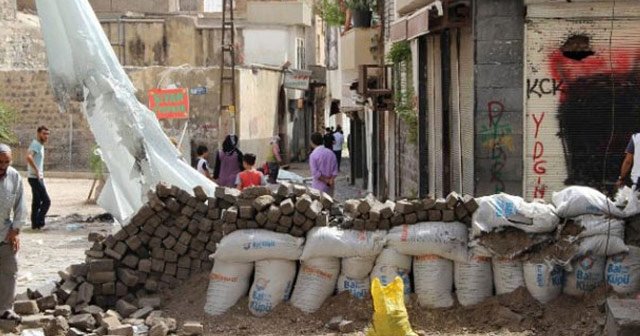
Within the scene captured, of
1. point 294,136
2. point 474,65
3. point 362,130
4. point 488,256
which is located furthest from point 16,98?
point 488,256

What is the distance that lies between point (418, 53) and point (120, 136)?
17.6 feet

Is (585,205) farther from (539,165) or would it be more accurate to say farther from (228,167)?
(228,167)

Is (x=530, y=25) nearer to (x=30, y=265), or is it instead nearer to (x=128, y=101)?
(x=128, y=101)

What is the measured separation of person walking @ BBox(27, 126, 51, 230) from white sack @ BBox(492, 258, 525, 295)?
9.21 m

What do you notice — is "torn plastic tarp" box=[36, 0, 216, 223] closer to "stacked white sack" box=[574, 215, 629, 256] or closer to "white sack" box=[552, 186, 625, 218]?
"white sack" box=[552, 186, 625, 218]

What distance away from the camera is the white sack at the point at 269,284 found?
9.46m

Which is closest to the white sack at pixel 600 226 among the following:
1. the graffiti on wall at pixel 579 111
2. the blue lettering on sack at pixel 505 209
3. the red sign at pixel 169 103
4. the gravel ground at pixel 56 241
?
the blue lettering on sack at pixel 505 209

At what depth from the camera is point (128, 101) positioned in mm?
13164

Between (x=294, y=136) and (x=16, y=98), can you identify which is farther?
(x=294, y=136)

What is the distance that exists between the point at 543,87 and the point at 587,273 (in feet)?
11.8

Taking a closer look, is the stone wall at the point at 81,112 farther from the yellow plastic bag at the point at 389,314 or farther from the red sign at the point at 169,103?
the yellow plastic bag at the point at 389,314

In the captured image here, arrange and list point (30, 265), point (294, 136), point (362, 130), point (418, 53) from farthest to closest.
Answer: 1. point (294, 136)
2. point (362, 130)
3. point (418, 53)
4. point (30, 265)

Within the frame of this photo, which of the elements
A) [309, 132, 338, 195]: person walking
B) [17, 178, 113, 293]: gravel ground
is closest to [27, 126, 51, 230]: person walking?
[17, 178, 113, 293]: gravel ground

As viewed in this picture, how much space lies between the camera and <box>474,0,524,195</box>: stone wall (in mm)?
12219
